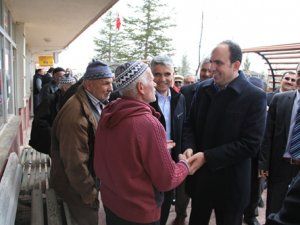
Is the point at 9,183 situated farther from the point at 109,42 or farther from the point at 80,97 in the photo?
the point at 109,42

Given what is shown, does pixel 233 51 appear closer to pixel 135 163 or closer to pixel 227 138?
pixel 227 138

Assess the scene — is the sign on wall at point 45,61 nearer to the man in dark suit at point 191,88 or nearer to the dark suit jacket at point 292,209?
the man in dark suit at point 191,88

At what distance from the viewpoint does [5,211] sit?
2295 mm

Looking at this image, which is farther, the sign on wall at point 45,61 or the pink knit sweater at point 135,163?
the sign on wall at point 45,61

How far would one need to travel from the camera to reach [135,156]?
196cm

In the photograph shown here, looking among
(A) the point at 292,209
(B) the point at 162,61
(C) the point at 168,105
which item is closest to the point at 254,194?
(C) the point at 168,105

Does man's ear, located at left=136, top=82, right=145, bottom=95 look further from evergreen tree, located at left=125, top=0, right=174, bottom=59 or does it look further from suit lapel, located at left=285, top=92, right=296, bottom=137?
evergreen tree, located at left=125, top=0, right=174, bottom=59

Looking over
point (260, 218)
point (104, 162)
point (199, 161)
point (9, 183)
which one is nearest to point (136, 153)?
point (104, 162)

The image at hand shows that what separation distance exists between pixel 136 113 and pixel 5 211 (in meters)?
1.22

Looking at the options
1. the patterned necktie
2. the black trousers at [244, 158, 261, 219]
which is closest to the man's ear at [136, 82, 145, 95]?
the patterned necktie

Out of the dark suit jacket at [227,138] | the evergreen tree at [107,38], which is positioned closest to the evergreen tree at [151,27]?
the evergreen tree at [107,38]

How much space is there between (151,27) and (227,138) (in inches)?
1443

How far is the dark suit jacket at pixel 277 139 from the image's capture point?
3494mm

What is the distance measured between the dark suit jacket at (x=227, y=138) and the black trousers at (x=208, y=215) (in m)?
0.05
